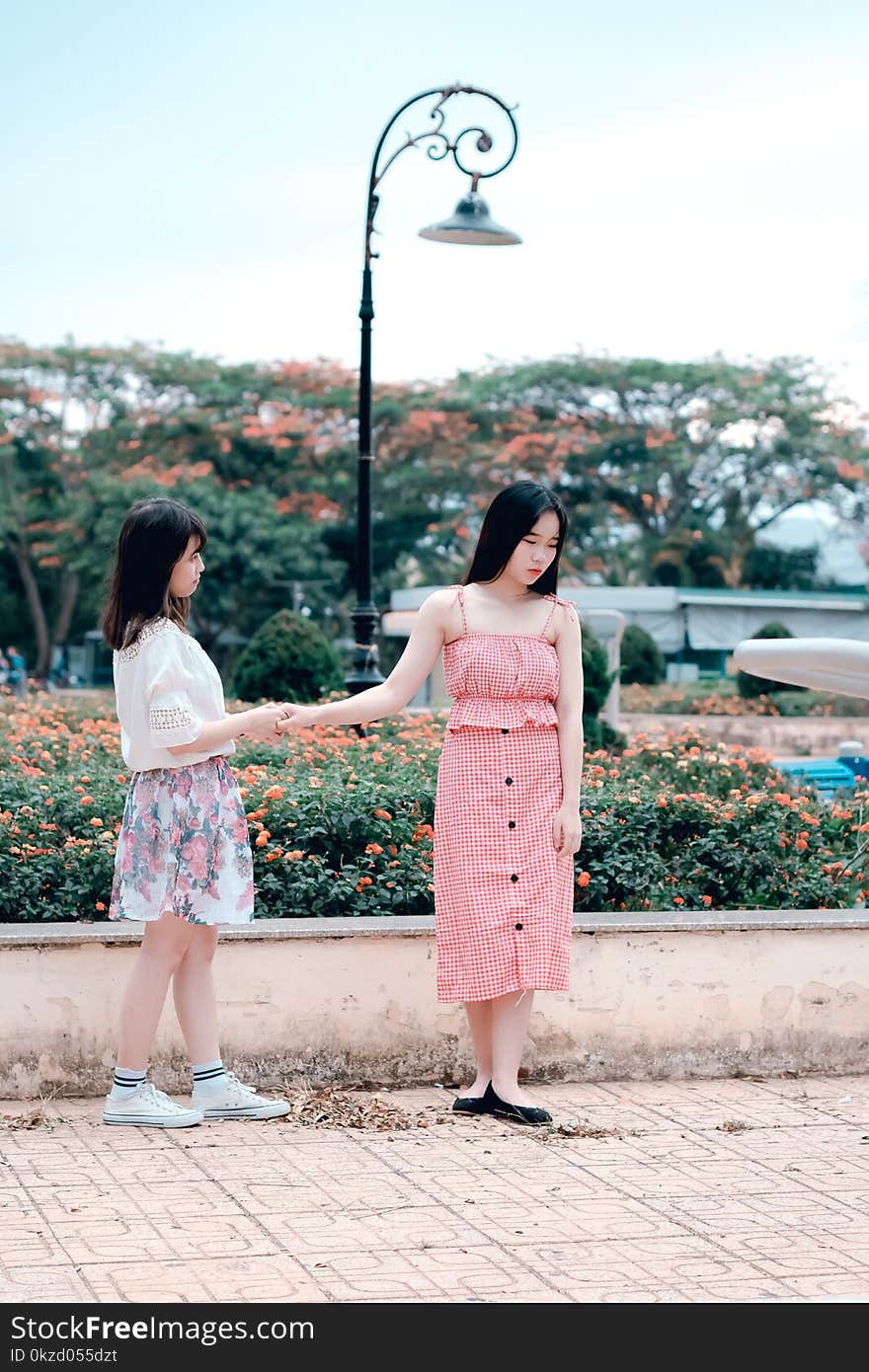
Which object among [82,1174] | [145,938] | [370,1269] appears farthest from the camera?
[145,938]

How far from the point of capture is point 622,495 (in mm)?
37438

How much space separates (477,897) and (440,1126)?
0.60 metres

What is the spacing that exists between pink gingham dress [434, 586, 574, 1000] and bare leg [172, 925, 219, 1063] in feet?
2.02

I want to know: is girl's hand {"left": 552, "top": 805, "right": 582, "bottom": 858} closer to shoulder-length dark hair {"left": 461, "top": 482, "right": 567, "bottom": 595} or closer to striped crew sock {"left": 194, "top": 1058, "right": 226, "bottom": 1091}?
shoulder-length dark hair {"left": 461, "top": 482, "right": 567, "bottom": 595}

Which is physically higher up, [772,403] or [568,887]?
[772,403]

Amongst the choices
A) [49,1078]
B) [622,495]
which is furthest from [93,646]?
[49,1078]

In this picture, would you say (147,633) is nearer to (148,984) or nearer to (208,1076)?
(148,984)

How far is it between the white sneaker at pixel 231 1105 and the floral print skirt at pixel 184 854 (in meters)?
0.45

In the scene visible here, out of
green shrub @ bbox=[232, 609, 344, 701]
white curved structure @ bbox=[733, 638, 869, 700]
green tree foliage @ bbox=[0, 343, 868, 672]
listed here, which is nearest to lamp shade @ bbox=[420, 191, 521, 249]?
green shrub @ bbox=[232, 609, 344, 701]

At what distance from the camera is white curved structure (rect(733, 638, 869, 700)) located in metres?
3.09

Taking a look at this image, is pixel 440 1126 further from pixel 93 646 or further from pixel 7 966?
pixel 93 646

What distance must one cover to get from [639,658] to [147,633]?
2246 centimetres

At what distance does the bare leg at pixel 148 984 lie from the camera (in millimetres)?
4469

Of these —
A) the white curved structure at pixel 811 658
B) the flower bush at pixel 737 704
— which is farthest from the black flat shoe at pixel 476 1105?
the flower bush at pixel 737 704
